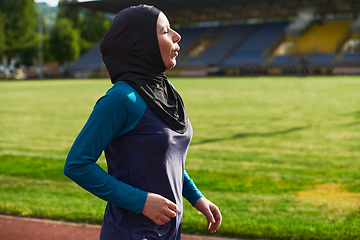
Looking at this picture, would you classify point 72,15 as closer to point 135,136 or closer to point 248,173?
point 248,173

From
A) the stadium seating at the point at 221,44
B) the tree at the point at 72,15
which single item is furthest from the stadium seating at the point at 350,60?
the tree at the point at 72,15

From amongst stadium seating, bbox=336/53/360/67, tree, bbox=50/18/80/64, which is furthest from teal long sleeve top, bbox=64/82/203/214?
tree, bbox=50/18/80/64

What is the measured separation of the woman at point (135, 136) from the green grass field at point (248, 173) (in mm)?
2605

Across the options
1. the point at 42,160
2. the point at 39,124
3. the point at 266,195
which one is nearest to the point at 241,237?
the point at 266,195

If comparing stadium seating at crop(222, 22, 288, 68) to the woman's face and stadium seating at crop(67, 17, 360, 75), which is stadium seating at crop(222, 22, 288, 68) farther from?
the woman's face

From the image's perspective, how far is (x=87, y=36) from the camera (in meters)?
87.6

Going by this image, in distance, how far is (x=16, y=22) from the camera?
221ft

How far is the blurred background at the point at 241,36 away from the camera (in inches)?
1834

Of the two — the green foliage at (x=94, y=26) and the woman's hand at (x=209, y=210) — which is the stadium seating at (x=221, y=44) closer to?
the green foliage at (x=94, y=26)

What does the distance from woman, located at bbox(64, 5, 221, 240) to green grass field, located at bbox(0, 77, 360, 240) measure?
8.55 ft

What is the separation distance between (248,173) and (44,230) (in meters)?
3.33

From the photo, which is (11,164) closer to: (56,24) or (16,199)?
(16,199)

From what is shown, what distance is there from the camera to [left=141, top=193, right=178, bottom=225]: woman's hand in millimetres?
1609

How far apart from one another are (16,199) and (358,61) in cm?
4262
